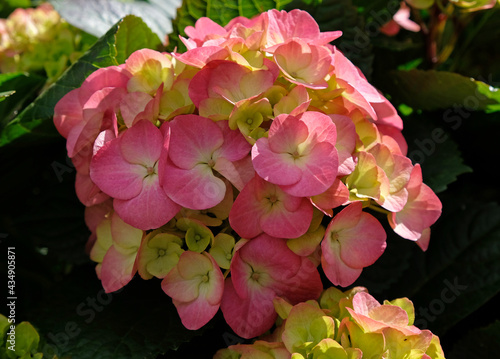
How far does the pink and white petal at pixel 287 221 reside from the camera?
476 mm

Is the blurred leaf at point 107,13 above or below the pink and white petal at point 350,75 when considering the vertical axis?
below

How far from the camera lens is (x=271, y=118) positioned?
1.61 feet

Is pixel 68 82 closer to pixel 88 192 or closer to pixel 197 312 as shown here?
pixel 88 192

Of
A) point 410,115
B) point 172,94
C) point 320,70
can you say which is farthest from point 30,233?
point 410,115

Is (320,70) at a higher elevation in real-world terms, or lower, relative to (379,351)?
higher

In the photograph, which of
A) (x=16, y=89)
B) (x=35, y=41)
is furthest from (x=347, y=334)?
(x=35, y=41)

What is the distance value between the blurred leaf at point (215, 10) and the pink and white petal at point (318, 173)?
11.7 inches

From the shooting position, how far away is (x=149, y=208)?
0.49 m

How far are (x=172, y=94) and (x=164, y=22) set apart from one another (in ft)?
1.36

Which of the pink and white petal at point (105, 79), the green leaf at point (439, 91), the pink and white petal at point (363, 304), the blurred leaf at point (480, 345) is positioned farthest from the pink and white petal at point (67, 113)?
the blurred leaf at point (480, 345)

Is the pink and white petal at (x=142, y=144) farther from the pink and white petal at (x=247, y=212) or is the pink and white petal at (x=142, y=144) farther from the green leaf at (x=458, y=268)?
the green leaf at (x=458, y=268)

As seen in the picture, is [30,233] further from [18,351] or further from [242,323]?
[242,323]

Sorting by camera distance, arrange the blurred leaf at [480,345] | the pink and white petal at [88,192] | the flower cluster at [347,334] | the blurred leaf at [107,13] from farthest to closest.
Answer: the blurred leaf at [107,13] < the blurred leaf at [480,345] < the pink and white petal at [88,192] < the flower cluster at [347,334]

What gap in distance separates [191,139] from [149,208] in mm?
Answer: 77
